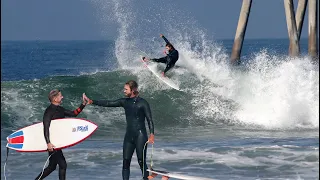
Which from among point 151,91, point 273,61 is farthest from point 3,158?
point 273,61

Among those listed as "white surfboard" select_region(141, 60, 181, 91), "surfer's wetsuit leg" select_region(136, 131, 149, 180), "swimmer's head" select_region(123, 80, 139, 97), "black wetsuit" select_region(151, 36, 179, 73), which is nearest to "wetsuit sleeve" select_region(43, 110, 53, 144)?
"swimmer's head" select_region(123, 80, 139, 97)

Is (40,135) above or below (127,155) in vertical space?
above

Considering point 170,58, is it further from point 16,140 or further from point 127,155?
point 127,155

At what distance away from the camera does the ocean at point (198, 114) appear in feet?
31.2

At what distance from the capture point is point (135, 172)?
8.95 metres

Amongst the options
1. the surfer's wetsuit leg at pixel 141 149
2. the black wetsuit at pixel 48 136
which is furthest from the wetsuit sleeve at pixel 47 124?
the surfer's wetsuit leg at pixel 141 149

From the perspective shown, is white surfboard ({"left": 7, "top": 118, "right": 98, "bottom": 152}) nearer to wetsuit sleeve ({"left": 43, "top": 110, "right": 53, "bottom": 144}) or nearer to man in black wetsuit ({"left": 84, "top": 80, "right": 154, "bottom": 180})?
wetsuit sleeve ({"left": 43, "top": 110, "right": 53, "bottom": 144})

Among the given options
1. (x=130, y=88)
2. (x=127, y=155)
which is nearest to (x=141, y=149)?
(x=127, y=155)

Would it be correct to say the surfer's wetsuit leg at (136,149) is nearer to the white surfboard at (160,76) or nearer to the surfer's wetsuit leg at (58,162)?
the surfer's wetsuit leg at (58,162)

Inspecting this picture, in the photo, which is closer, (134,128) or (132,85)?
(132,85)

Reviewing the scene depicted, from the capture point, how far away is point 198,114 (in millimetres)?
15922

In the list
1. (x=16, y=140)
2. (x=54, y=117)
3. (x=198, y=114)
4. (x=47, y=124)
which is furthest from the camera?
(x=198, y=114)

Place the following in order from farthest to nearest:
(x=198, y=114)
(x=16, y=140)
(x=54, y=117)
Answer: (x=198, y=114) → (x=16, y=140) → (x=54, y=117)

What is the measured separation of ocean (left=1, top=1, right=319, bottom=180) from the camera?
951 cm
